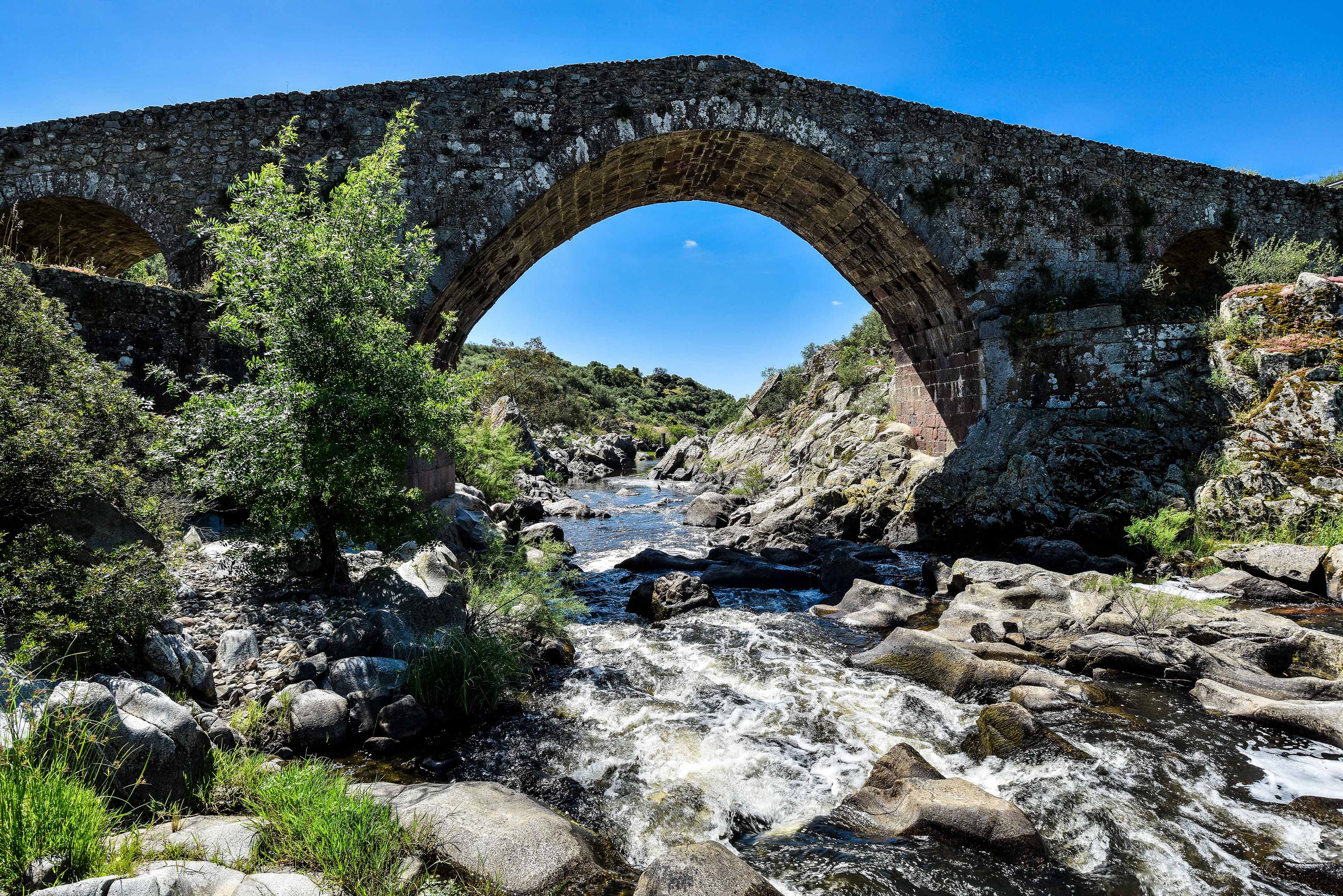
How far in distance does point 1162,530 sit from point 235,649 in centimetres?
1067

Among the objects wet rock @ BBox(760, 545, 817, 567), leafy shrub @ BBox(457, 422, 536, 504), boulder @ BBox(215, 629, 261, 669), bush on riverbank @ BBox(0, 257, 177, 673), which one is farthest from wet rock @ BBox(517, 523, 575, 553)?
bush on riverbank @ BBox(0, 257, 177, 673)

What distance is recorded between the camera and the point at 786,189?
39.7 feet

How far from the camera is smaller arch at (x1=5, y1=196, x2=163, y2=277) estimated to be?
8766mm

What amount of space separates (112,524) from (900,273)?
1271 cm

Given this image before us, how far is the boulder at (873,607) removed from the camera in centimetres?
743

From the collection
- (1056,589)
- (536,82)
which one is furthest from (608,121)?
(1056,589)

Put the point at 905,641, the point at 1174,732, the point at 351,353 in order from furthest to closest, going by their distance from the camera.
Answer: the point at 905,641 → the point at 351,353 → the point at 1174,732

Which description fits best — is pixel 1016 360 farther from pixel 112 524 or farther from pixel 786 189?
pixel 112 524

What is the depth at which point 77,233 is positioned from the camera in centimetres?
980

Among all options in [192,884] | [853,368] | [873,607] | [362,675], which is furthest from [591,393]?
[192,884]

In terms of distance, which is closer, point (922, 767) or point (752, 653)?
point (922, 767)

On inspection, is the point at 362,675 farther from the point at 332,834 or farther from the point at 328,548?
the point at 332,834

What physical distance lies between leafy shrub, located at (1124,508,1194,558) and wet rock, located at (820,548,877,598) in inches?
142

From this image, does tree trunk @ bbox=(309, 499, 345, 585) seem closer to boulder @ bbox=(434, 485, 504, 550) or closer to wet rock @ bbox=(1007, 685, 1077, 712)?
boulder @ bbox=(434, 485, 504, 550)
